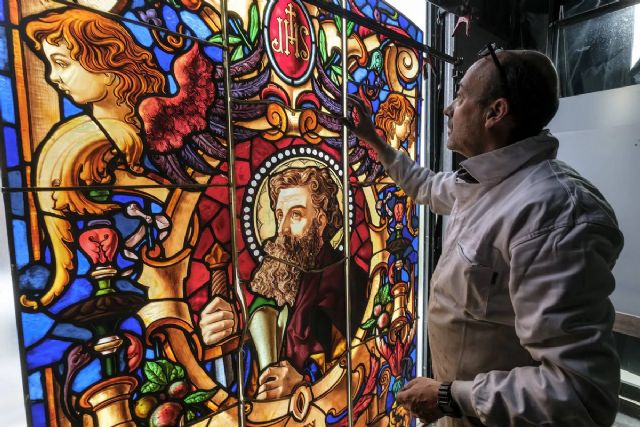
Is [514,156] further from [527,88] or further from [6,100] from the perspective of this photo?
[6,100]

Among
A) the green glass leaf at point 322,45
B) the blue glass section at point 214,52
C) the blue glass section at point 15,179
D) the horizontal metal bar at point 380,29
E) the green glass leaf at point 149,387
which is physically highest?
the horizontal metal bar at point 380,29

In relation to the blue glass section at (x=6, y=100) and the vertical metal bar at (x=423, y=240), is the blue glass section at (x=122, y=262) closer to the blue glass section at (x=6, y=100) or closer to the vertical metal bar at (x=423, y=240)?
the blue glass section at (x=6, y=100)

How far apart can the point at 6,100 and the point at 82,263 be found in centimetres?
39

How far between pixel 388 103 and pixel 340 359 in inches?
44.0

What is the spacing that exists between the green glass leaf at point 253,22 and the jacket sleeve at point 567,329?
38.9 inches

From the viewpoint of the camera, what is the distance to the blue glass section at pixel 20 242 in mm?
812

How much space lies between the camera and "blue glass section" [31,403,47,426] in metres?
0.85

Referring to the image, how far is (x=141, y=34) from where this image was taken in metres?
0.96

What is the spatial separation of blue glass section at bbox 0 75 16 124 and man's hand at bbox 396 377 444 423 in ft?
3.54

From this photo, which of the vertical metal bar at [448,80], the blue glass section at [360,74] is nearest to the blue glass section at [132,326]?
the blue glass section at [360,74]

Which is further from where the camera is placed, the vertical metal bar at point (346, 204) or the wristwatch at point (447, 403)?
the vertical metal bar at point (346, 204)

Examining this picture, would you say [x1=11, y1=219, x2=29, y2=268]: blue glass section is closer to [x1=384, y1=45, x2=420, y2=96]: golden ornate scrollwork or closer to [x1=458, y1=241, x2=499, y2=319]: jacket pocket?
[x1=458, y1=241, x2=499, y2=319]: jacket pocket

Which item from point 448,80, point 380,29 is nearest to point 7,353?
point 380,29

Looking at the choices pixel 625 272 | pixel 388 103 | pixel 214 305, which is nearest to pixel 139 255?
pixel 214 305
